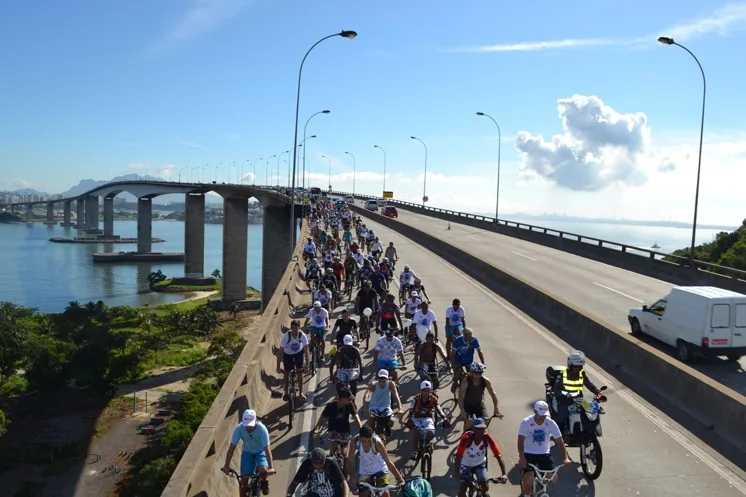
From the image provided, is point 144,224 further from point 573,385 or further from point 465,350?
point 573,385

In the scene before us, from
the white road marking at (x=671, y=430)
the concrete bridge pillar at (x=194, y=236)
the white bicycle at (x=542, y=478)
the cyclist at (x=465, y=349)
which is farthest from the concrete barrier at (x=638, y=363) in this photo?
the concrete bridge pillar at (x=194, y=236)

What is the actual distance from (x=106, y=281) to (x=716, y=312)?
113124 millimetres

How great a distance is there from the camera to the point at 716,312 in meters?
14.0

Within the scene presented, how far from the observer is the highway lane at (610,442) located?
820 cm

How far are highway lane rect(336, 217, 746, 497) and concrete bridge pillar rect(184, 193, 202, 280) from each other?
300ft

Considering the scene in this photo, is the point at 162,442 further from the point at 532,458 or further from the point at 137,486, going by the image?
the point at 532,458

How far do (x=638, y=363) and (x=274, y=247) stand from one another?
229 feet

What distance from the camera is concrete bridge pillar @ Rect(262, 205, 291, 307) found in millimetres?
75062

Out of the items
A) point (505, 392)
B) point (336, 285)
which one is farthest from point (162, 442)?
point (505, 392)

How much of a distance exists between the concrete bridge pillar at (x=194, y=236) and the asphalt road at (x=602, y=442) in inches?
3611

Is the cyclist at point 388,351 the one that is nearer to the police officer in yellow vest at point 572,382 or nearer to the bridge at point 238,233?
the police officer in yellow vest at point 572,382

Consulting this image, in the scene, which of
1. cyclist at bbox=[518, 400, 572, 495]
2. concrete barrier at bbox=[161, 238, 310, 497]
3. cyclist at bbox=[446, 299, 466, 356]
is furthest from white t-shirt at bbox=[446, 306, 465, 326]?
cyclist at bbox=[518, 400, 572, 495]

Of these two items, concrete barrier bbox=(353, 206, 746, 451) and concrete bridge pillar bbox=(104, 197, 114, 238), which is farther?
concrete bridge pillar bbox=(104, 197, 114, 238)

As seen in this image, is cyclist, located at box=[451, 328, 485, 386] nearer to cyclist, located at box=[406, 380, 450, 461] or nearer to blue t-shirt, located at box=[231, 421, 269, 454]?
cyclist, located at box=[406, 380, 450, 461]
